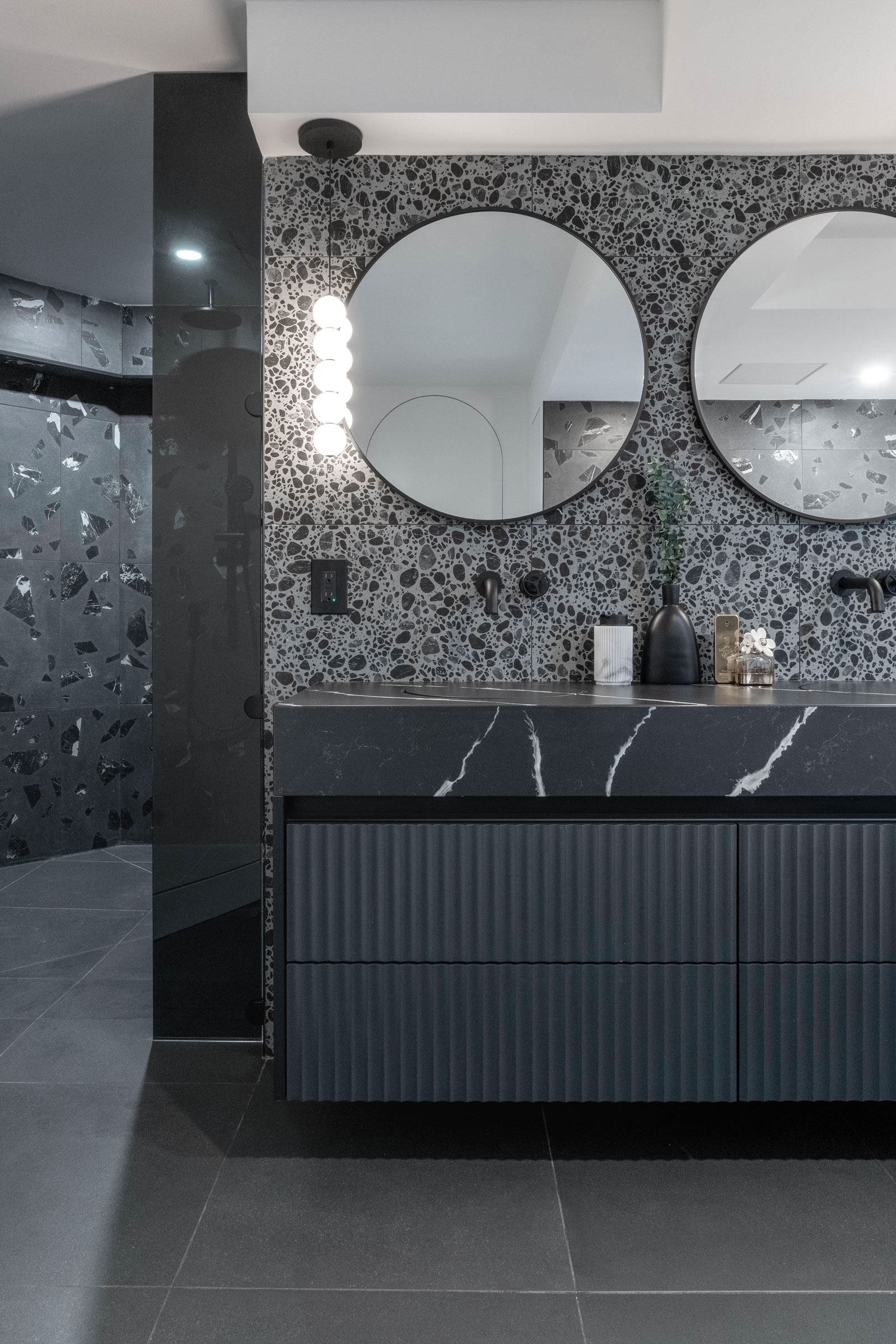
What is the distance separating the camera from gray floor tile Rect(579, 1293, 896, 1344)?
1.21m

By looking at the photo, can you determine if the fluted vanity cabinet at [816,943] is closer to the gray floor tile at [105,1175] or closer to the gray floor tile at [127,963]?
the gray floor tile at [105,1175]

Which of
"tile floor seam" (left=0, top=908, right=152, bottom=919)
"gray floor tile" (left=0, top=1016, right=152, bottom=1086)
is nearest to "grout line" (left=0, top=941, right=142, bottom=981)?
"tile floor seam" (left=0, top=908, right=152, bottom=919)

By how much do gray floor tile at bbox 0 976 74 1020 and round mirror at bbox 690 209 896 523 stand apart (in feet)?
7.79

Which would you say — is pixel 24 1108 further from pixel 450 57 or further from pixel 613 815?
pixel 450 57

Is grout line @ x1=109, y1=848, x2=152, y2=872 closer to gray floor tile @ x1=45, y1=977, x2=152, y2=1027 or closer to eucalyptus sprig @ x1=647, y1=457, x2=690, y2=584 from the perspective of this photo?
gray floor tile @ x1=45, y1=977, x2=152, y2=1027

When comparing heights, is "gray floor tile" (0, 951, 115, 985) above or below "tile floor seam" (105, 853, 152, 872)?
below

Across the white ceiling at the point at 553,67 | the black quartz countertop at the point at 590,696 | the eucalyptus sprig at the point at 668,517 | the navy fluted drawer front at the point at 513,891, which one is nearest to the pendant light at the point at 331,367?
the white ceiling at the point at 553,67

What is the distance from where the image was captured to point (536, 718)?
4.94 ft

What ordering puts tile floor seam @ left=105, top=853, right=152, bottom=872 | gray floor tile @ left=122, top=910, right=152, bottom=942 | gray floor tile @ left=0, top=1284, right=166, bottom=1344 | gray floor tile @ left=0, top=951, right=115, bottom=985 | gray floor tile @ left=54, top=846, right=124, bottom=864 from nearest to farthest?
gray floor tile @ left=0, top=1284, right=166, bottom=1344, gray floor tile @ left=0, top=951, right=115, bottom=985, gray floor tile @ left=122, top=910, right=152, bottom=942, tile floor seam @ left=105, top=853, right=152, bottom=872, gray floor tile @ left=54, top=846, right=124, bottom=864

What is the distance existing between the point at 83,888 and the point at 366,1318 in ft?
8.79

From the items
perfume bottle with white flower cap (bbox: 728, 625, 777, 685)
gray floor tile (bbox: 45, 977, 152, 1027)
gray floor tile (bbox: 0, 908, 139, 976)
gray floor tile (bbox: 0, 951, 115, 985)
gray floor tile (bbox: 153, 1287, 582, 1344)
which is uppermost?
perfume bottle with white flower cap (bbox: 728, 625, 777, 685)

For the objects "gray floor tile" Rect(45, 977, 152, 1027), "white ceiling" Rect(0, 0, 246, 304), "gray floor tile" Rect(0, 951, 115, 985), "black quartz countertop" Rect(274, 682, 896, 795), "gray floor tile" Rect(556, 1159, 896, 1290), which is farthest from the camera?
"gray floor tile" Rect(0, 951, 115, 985)

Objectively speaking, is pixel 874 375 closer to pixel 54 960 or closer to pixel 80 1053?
pixel 80 1053

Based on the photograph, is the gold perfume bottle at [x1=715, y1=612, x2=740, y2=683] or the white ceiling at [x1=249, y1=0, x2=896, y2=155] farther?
the gold perfume bottle at [x1=715, y1=612, x2=740, y2=683]
